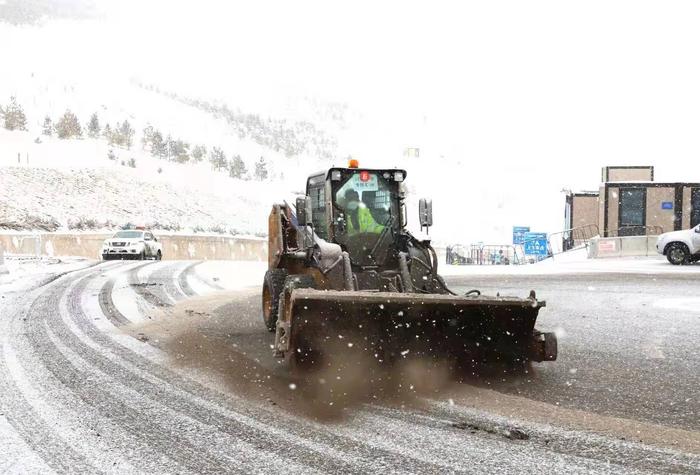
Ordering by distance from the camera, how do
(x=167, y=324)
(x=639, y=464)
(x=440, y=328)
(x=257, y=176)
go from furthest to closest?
(x=257, y=176) → (x=167, y=324) → (x=440, y=328) → (x=639, y=464)

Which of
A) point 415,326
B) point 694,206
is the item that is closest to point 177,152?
point 694,206

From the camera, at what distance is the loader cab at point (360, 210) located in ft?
28.2

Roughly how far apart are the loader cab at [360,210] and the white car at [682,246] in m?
18.1

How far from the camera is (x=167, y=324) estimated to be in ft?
34.5

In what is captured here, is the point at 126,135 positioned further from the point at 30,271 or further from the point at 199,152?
the point at 30,271

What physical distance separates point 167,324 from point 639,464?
7690 millimetres

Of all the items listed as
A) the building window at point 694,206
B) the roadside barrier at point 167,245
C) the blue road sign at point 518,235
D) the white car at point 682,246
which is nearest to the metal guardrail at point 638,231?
the building window at point 694,206

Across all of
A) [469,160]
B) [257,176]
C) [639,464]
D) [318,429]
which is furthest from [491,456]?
[469,160]

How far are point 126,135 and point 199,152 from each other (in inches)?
287

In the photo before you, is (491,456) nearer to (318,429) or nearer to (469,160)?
(318,429)

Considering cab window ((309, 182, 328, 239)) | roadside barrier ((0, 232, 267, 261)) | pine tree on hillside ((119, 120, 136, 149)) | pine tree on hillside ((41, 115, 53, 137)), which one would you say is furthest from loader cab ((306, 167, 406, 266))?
pine tree on hillside ((119, 120, 136, 149))

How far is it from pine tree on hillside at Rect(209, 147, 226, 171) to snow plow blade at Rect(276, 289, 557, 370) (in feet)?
206

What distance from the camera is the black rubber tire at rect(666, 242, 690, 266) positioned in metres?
23.8

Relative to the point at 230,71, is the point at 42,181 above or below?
below
